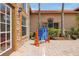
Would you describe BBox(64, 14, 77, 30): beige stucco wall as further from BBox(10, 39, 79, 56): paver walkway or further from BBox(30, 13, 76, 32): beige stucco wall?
BBox(10, 39, 79, 56): paver walkway

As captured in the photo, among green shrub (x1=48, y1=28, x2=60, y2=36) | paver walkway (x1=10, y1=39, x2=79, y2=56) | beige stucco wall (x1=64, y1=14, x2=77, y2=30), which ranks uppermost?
beige stucco wall (x1=64, y1=14, x2=77, y2=30)

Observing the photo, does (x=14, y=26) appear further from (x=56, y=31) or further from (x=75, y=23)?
(x=75, y=23)

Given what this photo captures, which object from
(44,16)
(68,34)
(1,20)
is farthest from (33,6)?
(1,20)

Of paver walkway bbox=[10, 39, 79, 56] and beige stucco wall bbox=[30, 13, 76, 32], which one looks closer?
paver walkway bbox=[10, 39, 79, 56]

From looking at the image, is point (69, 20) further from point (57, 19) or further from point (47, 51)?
point (47, 51)

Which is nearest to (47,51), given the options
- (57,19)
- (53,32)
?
(53,32)

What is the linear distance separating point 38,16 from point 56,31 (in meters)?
2.31

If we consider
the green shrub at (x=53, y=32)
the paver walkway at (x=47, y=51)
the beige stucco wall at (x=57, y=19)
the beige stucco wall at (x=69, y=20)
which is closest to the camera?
the paver walkway at (x=47, y=51)

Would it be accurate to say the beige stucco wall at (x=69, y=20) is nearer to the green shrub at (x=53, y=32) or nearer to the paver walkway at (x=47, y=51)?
the green shrub at (x=53, y=32)

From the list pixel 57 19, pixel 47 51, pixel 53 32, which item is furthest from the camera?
pixel 57 19

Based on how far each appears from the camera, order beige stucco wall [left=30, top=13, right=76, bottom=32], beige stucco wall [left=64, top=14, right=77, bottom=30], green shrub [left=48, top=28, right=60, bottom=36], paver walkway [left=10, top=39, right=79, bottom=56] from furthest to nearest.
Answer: beige stucco wall [left=64, top=14, right=77, bottom=30]
beige stucco wall [left=30, top=13, right=76, bottom=32]
green shrub [left=48, top=28, right=60, bottom=36]
paver walkway [left=10, top=39, right=79, bottom=56]

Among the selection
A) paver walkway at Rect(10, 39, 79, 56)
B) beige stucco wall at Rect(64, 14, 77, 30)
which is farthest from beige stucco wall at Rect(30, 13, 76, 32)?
paver walkway at Rect(10, 39, 79, 56)

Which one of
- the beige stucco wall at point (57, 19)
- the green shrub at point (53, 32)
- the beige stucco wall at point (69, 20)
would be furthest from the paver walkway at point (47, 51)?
the beige stucco wall at point (69, 20)

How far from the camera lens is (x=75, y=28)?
64.7ft
